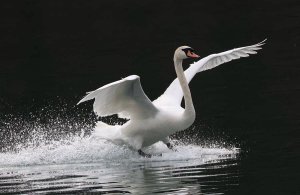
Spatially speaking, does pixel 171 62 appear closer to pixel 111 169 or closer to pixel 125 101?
pixel 125 101

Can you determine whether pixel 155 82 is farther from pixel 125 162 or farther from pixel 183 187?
pixel 183 187

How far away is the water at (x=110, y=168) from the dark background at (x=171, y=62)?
0.40 metres

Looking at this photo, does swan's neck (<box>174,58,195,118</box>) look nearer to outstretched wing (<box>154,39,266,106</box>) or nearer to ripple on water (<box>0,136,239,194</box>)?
ripple on water (<box>0,136,239,194</box>)

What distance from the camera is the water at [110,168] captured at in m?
11.7

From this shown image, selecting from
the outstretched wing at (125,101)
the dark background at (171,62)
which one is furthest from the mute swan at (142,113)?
the dark background at (171,62)

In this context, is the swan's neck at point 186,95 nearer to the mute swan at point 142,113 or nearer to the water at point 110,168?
the mute swan at point 142,113

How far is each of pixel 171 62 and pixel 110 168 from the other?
918 centimetres

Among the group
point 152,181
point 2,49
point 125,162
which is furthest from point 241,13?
point 152,181

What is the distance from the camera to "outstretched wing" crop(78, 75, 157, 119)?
13653mm

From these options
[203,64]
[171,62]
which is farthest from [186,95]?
→ [171,62]

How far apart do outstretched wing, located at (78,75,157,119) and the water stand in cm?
55

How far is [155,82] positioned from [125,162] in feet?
20.3

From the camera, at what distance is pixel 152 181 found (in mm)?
12172

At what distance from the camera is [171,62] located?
22.4 m
